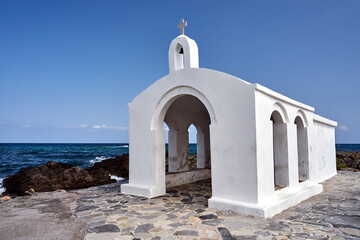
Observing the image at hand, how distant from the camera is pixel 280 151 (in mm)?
7301

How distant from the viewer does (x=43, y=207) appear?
6812 mm

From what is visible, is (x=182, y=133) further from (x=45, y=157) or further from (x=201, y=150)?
(x=45, y=157)

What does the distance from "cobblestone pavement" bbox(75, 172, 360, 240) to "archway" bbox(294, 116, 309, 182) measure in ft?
2.91

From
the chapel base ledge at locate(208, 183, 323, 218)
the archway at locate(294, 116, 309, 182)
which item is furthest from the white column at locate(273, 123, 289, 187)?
the archway at locate(294, 116, 309, 182)

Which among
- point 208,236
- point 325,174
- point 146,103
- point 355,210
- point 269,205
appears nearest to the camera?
point 208,236

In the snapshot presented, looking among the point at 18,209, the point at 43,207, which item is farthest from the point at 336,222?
the point at 18,209

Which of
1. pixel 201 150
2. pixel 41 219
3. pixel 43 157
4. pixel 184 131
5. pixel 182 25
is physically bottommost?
pixel 43 157

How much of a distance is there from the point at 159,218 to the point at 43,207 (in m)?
3.20

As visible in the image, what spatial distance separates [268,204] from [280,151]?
2.00 m

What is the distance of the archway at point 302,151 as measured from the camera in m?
8.45

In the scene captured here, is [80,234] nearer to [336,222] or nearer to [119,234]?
[119,234]

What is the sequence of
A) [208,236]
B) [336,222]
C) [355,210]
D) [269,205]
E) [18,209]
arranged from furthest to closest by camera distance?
1. [18,209]
2. [355,210]
3. [269,205]
4. [336,222]
5. [208,236]

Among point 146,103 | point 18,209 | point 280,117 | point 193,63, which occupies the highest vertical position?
point 193,63

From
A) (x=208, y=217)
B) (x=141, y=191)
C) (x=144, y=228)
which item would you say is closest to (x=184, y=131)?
(x=141, y=191)
